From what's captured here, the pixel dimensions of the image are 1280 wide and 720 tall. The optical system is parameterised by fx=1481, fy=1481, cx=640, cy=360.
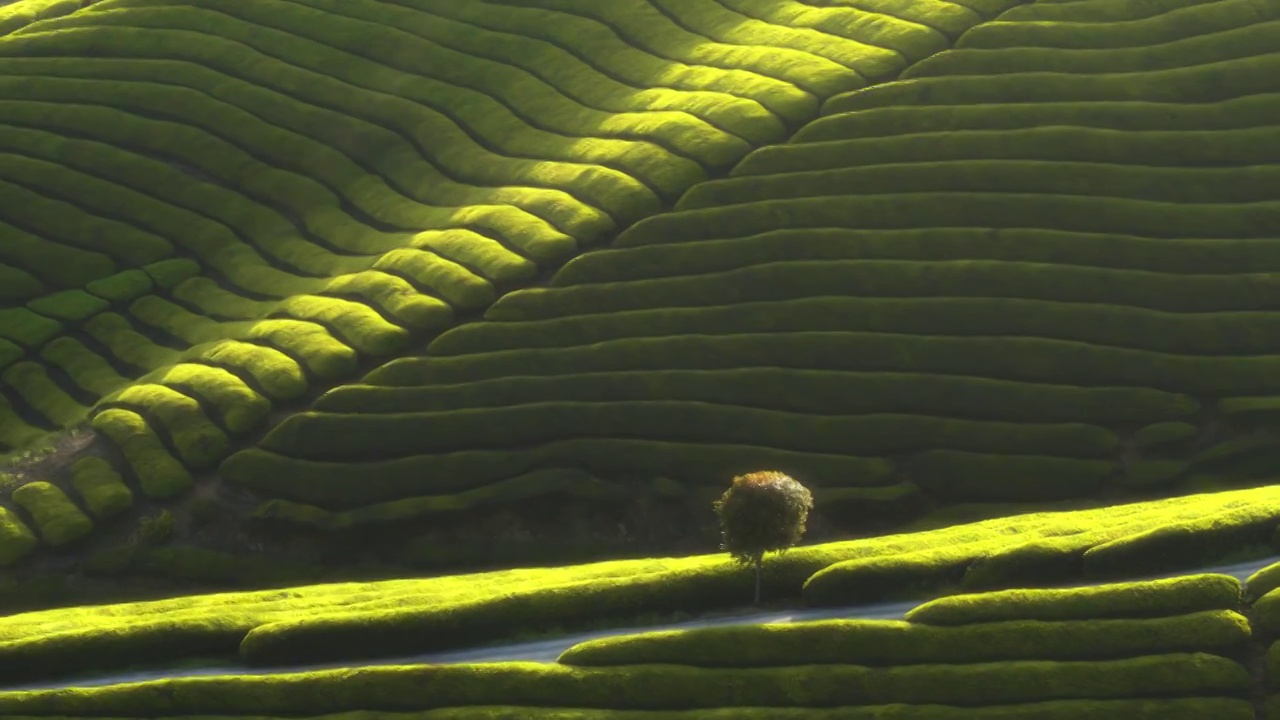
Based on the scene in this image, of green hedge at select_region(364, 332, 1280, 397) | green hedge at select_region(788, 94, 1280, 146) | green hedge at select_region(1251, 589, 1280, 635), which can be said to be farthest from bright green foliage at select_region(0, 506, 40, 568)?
green hedge at select_region(1251, 589, 1280, 635)

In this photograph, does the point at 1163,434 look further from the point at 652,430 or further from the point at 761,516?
the point at 761,516

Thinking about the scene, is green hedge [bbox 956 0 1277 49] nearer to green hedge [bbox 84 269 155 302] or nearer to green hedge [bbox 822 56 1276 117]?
green hedge [bbox 822 56 1276 117]

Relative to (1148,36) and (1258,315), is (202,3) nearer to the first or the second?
(1148,36)

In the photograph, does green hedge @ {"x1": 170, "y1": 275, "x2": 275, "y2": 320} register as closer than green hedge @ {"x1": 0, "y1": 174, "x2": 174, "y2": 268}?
Yes

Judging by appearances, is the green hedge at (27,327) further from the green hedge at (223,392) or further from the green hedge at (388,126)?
the green hedge at (388,126)

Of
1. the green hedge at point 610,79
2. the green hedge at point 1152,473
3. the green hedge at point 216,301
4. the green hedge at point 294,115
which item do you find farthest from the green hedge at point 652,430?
the green hedge at point 610,79

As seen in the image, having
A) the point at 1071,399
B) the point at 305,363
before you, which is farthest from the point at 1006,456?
the point at 305,363
